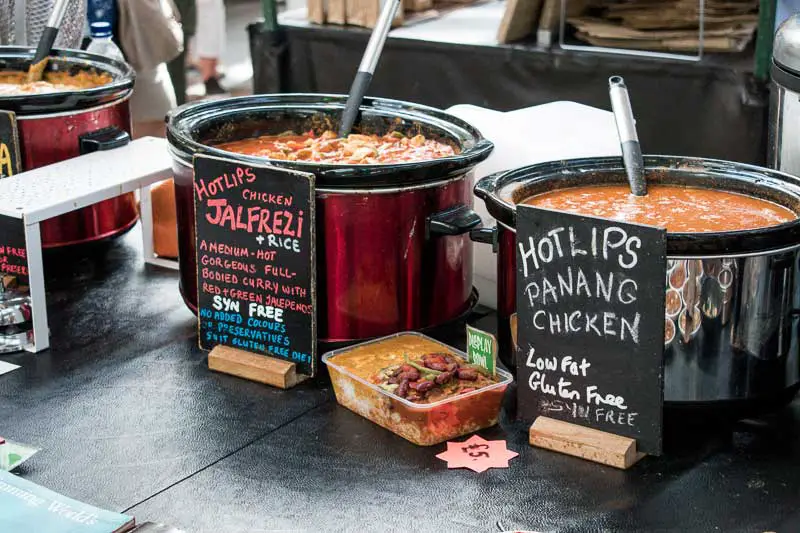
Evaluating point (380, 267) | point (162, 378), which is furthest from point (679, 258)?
point (162, 378)

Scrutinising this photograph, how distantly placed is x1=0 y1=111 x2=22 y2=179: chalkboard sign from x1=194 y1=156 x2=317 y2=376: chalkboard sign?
68 centimetres

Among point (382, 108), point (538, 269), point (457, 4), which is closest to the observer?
point (538, 269)

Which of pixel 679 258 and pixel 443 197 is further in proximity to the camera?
pixel 443 197

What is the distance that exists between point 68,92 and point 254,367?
3.07ft

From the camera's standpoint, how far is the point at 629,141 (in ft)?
7.02

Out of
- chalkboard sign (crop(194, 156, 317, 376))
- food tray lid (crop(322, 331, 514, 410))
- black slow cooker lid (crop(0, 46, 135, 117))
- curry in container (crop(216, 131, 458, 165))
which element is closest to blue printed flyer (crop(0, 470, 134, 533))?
food tray lid (crop(322, 331, 514, 410))

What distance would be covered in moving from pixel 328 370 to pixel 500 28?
257 cm

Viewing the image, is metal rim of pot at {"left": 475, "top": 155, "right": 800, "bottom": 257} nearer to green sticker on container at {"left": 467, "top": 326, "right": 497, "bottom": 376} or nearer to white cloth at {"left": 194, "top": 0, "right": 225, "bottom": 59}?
green sticker on container at {"left": 467, "top": 326, "right": 497, "bottom": 376}

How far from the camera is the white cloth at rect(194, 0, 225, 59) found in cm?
Answer: 738

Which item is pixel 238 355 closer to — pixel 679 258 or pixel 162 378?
pixel 162 378

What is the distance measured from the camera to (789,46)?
217cm

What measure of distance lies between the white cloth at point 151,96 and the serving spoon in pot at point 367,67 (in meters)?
1.85

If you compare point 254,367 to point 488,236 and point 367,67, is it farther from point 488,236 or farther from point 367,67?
point 367,67

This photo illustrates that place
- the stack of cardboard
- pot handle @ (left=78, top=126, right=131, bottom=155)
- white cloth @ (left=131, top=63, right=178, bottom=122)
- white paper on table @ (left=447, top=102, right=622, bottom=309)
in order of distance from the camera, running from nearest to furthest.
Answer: white paper on table @ (left=447, top=102, right=622, bottom=309) < pot handle @ (left=78, top=126, right=131, bottom=155) < the stack of cardboard < white cloth @ (left=131, top=63, right=178, bottom=122)
